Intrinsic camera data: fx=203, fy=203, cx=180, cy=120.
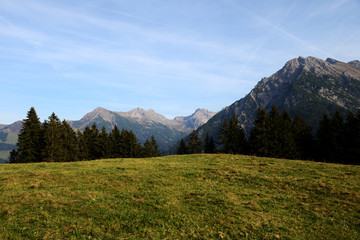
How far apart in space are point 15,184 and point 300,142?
2833 inches

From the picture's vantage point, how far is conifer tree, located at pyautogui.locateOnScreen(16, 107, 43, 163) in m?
53.2

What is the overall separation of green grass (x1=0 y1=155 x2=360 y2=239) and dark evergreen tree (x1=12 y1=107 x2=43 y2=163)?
39.8 meters

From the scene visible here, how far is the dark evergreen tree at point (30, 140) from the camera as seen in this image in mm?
53219

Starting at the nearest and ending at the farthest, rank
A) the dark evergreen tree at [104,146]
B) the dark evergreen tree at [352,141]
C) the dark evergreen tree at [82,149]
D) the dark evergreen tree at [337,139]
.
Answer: the dark evergreen tree at [352,141] → the dark evergreen tree at [337,139] → the dark evergreen tree at [82,149] → the dark evergreen tree at [104,146]

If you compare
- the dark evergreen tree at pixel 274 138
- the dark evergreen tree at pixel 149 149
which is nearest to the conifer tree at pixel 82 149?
the dark evergreen tree at pixel 149 149

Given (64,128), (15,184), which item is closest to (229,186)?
(15,184)

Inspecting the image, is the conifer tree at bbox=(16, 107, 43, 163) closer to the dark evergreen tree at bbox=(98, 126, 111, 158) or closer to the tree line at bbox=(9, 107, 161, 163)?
the tree line at bbox=(9, 107, 161, 163)

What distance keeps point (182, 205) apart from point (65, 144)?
68.9m

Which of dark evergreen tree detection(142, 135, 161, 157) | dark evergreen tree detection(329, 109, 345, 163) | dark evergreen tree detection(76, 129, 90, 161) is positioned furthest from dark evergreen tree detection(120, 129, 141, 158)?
dark evergreen tree detection(329, 109, 345, 163)

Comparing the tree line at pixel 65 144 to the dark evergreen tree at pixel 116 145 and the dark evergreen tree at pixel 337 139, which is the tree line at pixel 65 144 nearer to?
the dark evergreen tree at pixel 116 145

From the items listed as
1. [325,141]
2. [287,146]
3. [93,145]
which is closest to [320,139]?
[325,141]

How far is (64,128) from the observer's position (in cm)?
7156

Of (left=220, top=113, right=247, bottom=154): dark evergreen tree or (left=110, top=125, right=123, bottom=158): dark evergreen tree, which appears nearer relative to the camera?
(left=220, top=113, right=247, bottom=154): dark evergreen tree

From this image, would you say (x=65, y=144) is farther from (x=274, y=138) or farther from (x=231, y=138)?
(x=274, y=138)
